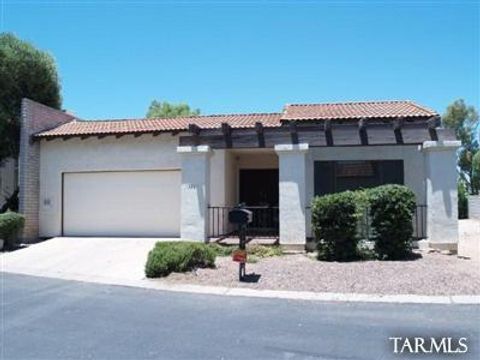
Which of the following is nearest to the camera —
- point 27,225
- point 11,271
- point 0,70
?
point 11,271

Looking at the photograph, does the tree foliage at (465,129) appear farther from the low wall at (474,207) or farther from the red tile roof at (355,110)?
the red tile roof at (355,110)

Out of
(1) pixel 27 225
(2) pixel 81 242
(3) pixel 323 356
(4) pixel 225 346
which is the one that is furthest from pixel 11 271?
(3) pixel 323 356

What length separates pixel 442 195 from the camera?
14516 millimetres

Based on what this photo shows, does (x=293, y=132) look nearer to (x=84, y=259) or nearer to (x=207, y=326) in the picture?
(x=84, y=259)

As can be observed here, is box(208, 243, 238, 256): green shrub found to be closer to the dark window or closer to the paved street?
the dark window

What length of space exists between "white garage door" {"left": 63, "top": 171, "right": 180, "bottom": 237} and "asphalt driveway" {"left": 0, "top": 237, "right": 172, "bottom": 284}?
879mm

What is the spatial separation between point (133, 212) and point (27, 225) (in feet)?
12.0

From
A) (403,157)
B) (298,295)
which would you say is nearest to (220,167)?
(403,157)

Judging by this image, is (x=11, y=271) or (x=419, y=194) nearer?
(x=11, y=271)

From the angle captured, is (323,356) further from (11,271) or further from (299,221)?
(11,271)

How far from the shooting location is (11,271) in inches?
533

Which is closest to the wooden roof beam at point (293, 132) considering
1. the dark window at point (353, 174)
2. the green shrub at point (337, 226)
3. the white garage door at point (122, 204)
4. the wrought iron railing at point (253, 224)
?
the dark window at point (353, 174)

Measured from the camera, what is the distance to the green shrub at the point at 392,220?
13.2 metres

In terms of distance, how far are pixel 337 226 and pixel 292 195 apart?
2233mm
